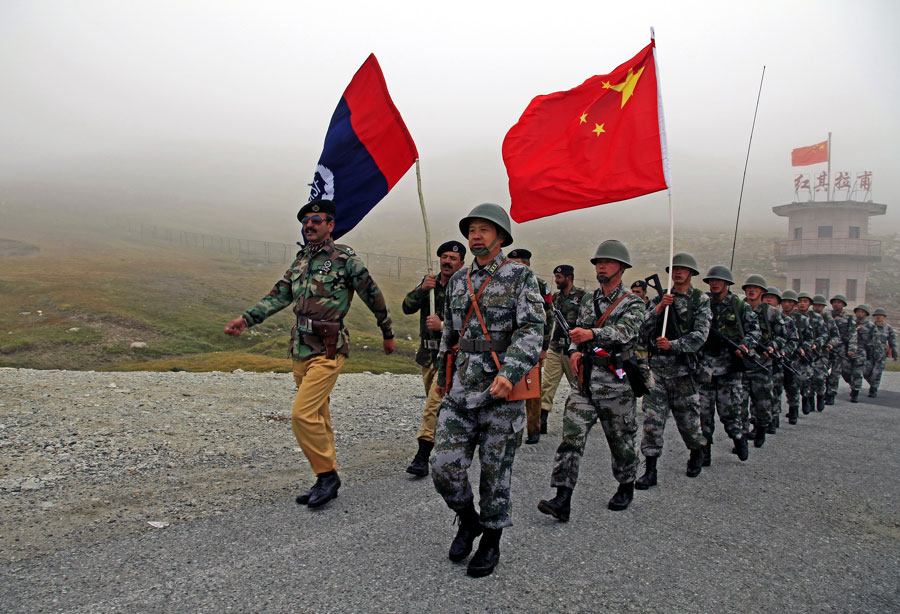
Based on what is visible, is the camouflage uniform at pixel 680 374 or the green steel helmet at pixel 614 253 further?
the camouflage uniform at pixel 680 374

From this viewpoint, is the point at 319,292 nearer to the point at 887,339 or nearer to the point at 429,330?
the point at 429,330

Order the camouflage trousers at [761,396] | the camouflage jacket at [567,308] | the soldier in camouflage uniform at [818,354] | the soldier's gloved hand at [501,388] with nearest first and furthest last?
the soldier's gloved hand at [501,388]
the camouflage trousers at [761,396]
the camouflage jacket at [567,308]
the soldier in camouflage uniform at [818,354]

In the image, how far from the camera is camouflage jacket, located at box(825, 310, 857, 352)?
1550cm

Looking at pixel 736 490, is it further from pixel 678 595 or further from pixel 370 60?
pixel 370 60

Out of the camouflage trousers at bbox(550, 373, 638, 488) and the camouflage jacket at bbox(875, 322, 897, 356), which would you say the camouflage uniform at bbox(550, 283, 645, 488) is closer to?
the camouflage trousers at bbox(550, 373, 638, 488)

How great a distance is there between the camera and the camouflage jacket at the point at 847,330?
15503mm

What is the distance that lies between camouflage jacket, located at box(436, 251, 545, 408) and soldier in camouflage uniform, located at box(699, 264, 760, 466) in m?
4.69

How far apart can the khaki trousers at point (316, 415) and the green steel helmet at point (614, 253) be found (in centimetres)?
265

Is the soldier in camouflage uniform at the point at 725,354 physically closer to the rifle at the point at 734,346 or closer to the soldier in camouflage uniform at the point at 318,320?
the rifle at the point at 734,346

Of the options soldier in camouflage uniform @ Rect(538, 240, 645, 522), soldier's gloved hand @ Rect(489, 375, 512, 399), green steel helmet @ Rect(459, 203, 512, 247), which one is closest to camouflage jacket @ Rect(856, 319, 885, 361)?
soldier in camouflage uniform @ Rect(538, 240, 645, 522)

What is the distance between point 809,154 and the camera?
139 ft

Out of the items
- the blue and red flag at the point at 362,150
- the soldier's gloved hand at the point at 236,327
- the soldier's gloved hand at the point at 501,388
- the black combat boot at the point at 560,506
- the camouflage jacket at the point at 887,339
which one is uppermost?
the blue and red flag at the point at 362,150

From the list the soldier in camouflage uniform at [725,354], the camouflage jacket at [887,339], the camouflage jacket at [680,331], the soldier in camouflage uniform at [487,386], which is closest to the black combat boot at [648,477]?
the camouflage jacket at [680,331]

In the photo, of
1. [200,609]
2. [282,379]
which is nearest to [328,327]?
[200,609]
